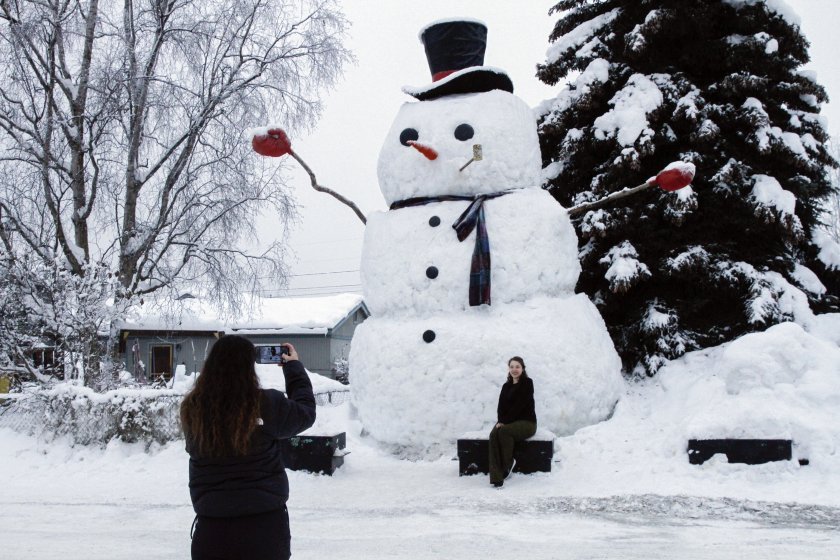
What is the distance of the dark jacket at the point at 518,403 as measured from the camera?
712 cm

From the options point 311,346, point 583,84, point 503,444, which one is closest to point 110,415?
point 503,444

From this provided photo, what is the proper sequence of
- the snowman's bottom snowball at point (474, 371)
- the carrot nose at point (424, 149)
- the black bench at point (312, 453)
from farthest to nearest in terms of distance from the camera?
the carrot nose at point (424, 149) < the snowman's bottom snowball at point (474, 371) < the black bench at point (312, 453)

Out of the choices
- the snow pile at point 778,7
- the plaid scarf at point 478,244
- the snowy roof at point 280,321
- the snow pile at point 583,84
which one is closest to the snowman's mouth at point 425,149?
the plaid scarf at point 478,244

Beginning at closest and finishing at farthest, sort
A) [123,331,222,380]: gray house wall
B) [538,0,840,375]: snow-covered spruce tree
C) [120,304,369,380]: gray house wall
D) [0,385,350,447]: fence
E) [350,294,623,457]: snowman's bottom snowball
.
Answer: [350,294,623,457]: snowman's bottom snowball < [0,385,350,447]: fence < [538,0,840,375]: snow-covered spruce tree < [120,304,369,380]: gray house wall < [123,331,222,380]: gray house wall

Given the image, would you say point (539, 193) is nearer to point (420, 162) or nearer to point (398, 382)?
point (420, 162)

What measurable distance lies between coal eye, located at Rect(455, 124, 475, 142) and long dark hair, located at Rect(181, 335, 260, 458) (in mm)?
5855

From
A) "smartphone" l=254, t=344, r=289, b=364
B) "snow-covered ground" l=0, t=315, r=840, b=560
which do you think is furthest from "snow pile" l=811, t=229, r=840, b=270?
"smartphone" l=254, t=344, r=289, b=364

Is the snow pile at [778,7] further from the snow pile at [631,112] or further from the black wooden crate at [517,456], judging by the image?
the black wooden crate at [517,456]

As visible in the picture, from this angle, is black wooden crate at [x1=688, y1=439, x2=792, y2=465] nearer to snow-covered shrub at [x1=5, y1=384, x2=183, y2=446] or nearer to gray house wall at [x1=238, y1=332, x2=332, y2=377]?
snow-covered shrub at [x1=5, y1=384, x2=183, y2=446]

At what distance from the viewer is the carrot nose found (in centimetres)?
798

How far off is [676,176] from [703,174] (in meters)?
1.88

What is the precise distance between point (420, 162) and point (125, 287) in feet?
20.2

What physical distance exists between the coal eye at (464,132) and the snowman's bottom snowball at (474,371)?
6.25ft

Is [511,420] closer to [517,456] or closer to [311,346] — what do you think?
[517,456]
